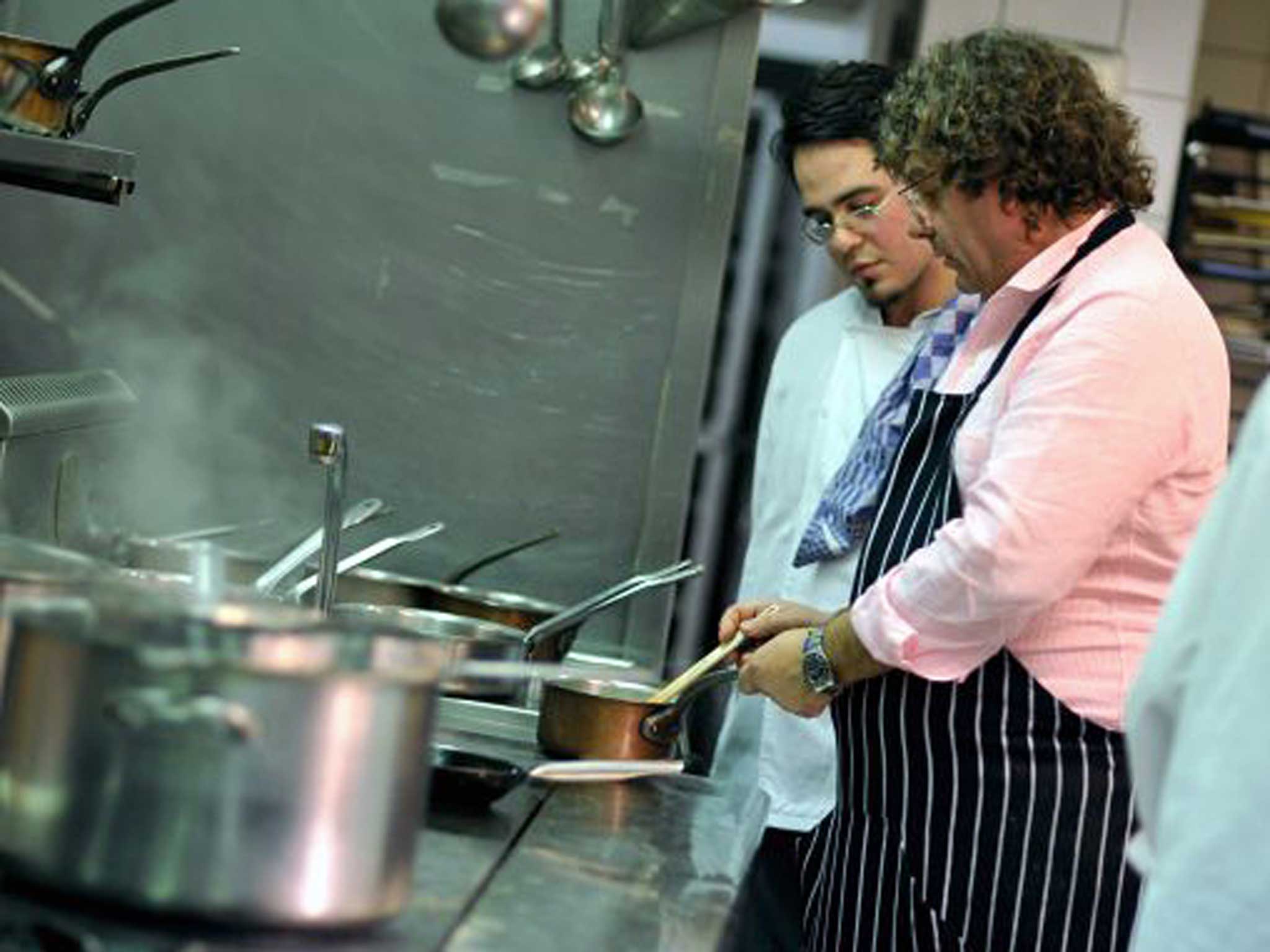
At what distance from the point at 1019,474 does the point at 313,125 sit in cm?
148

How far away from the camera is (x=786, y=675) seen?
239 cm

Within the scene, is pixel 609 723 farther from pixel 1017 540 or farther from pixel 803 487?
pixel 803 487

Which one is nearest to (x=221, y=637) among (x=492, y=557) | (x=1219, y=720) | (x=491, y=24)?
(x=1219, y=720)

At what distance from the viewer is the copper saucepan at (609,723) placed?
7.57ft

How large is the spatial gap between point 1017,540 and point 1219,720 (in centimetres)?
60

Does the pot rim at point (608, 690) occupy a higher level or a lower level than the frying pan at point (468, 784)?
higher

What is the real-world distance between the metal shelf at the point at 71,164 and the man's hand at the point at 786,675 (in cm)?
84

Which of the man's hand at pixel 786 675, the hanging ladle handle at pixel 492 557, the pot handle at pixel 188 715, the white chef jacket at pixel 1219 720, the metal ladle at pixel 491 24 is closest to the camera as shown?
the pot handle at pixel 188 715

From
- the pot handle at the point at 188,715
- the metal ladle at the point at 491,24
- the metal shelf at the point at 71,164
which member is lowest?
the pot handle at the point at 188,715

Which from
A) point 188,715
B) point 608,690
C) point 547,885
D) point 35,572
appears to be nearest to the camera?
point 188,715

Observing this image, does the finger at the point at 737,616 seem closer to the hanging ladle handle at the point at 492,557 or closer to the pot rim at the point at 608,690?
the pot rim at the point at 608,690

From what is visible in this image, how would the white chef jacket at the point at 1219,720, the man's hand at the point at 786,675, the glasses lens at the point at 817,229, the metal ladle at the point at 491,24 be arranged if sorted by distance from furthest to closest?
the glasses lens at the point at 817,229 < the man's hand at the point at 786,675 < the metal ladle at the point at 491,24 < the white chef jacket at the point at 1219,720

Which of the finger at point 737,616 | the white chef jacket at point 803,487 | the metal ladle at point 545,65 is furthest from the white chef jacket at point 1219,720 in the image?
the metal ladle at point 545,65

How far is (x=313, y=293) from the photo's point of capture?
326 centimetres
